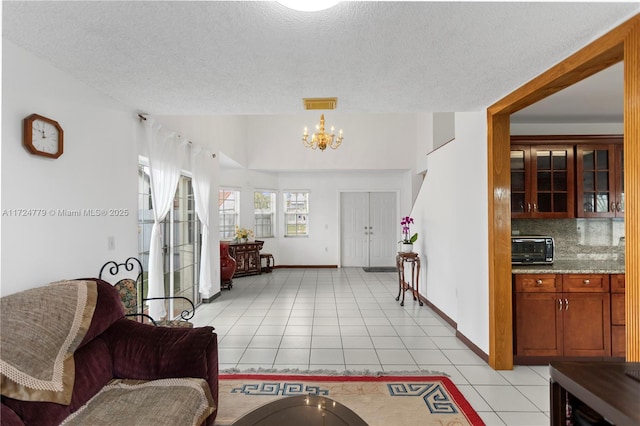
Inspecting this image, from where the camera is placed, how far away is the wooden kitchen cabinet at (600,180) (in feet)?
11.5

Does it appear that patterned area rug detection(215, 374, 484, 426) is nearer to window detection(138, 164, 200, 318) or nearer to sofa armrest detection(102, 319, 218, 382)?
sofa armrest detection(102, 319, 218, 382)

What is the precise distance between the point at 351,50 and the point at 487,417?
269 centimetres

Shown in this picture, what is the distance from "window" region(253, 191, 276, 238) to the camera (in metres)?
8.62

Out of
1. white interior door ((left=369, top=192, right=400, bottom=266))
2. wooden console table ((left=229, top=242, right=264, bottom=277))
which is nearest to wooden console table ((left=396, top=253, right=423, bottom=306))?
white interior door ((left=369, top=192, right=400, bottom=266))

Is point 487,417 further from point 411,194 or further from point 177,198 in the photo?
point 411,194

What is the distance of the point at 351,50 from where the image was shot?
2.10 m

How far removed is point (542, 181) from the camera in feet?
11.7

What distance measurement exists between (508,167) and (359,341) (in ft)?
7.89

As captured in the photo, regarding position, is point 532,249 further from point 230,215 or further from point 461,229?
point 230,215

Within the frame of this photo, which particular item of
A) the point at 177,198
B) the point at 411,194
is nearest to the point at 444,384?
the point at 177,198

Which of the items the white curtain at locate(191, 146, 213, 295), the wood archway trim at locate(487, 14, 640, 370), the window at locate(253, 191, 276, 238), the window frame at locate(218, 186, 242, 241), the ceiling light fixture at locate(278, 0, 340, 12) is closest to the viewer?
the ceiling light fixture at locate(278, 0, 340, 12)

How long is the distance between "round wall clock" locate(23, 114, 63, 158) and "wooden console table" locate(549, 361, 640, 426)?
9.81 feet

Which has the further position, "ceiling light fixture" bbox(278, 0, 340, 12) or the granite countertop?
the granite countertop

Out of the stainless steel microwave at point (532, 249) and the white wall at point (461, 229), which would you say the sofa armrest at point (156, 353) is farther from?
the stainless steel microwave at point (532, 249)
